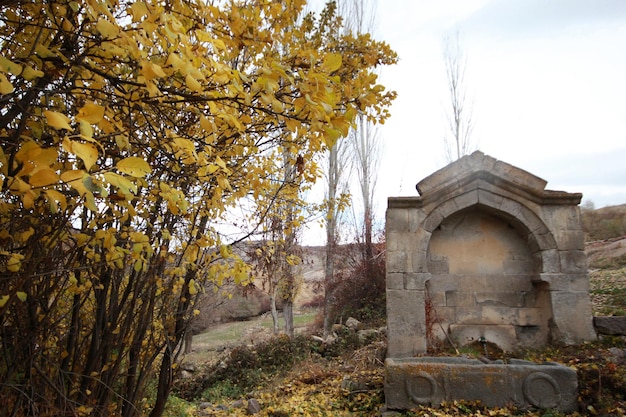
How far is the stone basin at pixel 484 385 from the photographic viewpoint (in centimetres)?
470

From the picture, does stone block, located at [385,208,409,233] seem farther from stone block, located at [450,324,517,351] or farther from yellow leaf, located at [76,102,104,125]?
yellow leaf, located at [76,102,104,125]

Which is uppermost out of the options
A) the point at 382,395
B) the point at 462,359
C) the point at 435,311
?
the point at 435,311

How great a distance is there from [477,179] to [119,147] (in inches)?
228

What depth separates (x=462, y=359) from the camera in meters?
5.50

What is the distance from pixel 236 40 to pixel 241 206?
7.36 feet

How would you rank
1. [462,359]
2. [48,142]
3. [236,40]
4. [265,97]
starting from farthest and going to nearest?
1. [462,359]
2. [236,40]
3. [48,142]
4. [265,97]

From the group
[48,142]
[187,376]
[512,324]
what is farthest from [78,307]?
[187,376]

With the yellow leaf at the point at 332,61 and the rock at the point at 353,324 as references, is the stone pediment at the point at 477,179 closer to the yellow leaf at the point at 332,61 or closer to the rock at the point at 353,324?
the yellow leaf at the point at 332,61

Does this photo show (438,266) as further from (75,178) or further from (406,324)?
(75,178)

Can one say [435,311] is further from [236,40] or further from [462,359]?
[236,40]

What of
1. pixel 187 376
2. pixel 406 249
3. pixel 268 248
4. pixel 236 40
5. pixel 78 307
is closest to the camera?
pixel 236 40

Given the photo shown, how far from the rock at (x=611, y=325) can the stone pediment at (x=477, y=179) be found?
186 centimetres

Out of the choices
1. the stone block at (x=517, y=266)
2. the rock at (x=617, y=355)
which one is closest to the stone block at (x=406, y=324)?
the stone block at (x=517, y=266)

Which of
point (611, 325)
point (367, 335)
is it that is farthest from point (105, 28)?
point (367, 335)
